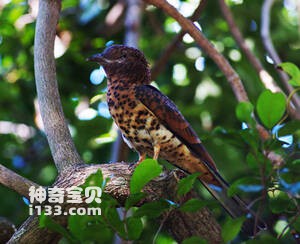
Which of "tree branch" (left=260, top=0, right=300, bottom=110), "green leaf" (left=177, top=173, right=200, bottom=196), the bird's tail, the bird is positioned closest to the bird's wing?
the bird

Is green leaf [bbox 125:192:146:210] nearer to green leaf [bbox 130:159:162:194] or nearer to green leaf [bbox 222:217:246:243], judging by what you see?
green leaf [bbox 130:159:162:194]

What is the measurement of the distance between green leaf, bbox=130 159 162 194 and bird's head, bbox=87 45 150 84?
200 centimetres

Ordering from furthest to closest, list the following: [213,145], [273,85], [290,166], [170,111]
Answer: [213,145], [273,85], [170,111], [290,166]

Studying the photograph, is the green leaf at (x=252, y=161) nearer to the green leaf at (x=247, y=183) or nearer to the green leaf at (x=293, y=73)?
the green leaf at (x=247, y=183)

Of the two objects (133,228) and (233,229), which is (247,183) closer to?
(233,229)

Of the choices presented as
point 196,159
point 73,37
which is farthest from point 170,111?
point 73,37

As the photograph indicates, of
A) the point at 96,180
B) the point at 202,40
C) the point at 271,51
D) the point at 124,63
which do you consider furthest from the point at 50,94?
the point at 271,51

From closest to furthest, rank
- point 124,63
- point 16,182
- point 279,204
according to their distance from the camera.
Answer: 1. point 279,204
2. point 16,182
3. point 124,63

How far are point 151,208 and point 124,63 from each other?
2116 mm

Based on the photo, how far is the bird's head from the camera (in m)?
4.48

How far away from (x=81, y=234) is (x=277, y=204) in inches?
34.4

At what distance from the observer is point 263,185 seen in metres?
2.44

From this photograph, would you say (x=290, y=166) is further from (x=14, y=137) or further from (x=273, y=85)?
(x=14, y=137)

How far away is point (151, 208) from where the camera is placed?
252 cm
